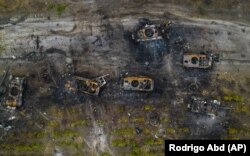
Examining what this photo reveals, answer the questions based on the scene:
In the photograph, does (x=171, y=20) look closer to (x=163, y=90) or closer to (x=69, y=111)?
(x=163, y=90)

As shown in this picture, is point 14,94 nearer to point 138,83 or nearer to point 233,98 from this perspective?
point 138,83

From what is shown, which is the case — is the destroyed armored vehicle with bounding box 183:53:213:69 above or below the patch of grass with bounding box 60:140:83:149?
above

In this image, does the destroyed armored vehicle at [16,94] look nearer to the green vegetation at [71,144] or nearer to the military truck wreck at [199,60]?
the green vegetation at [71,144]

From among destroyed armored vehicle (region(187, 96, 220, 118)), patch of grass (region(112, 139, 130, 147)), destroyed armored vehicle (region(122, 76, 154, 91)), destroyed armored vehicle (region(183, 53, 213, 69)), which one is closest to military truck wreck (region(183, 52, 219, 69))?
destroyed armored vehicle (region(183, 53, 213, 69))

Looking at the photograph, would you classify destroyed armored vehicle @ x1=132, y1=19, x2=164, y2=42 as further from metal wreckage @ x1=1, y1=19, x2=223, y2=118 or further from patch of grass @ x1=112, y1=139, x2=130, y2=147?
patch of grass @ x1=112, y1=139, x2=130, y2=147

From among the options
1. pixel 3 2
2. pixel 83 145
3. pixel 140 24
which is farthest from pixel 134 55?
pixel 3 2

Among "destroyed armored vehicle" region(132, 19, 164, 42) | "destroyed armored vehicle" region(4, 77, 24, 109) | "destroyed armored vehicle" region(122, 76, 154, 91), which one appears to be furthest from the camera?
"destroyed armored vehicle" region(132, 19, 164, 42)

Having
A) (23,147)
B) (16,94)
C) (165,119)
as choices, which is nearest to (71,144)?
(23,147)

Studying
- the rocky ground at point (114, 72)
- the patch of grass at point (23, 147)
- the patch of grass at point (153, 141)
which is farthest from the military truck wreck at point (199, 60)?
the patch of grass at point (23, 147)
